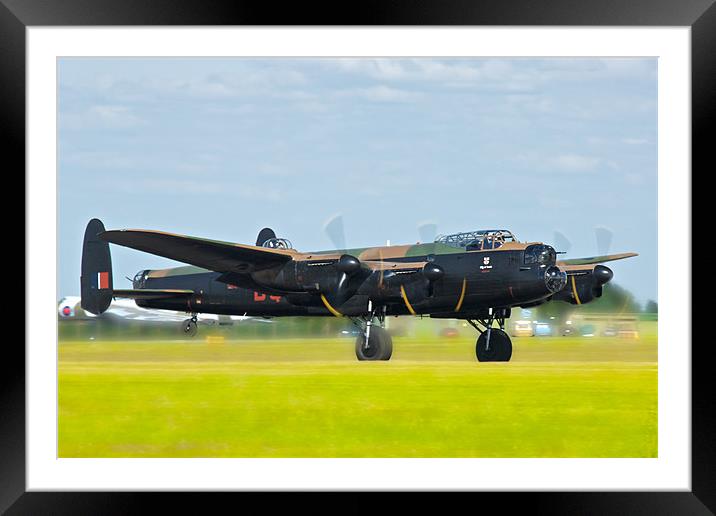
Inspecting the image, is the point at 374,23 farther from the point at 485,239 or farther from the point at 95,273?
the point at 95,273

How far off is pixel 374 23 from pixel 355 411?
5.92 meters

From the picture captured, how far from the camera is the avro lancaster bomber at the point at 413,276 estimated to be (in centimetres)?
2345

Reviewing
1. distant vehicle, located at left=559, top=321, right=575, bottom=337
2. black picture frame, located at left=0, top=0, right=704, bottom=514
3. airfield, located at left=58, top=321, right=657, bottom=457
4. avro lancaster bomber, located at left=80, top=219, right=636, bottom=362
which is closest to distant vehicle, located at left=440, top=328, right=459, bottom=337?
avro lancaster bomber, located at left=80, top=219, right=636, bottom=362

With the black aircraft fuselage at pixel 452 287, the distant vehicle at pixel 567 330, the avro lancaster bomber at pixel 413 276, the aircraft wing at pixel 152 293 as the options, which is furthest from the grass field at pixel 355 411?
the aircraft wing at pixel 152 293

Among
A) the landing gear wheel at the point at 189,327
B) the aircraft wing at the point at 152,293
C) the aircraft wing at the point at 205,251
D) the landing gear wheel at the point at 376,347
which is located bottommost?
the landing gear wheel at the point at 189,327

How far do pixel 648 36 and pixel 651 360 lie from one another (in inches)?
486

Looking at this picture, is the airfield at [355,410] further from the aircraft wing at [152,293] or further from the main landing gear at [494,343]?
the aircraft wing at [152,293]

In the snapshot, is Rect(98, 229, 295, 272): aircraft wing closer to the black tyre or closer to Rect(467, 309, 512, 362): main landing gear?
the black tyre

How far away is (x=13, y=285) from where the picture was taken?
9.96 metres

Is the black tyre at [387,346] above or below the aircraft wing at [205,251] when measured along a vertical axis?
below

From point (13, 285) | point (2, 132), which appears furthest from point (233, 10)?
point (13, 285)

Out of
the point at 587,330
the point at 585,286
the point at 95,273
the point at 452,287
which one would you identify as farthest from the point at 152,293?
the point at 585,286

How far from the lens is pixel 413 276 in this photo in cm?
2467

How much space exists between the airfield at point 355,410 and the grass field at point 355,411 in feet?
0.07
